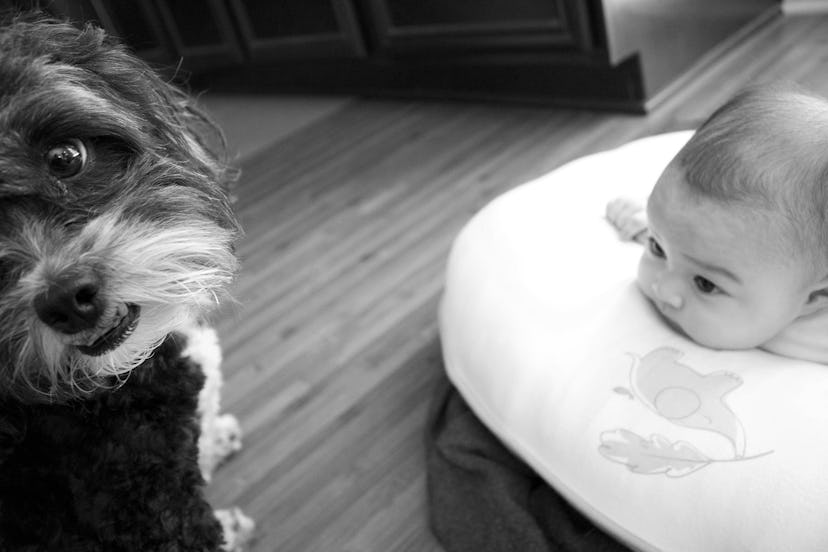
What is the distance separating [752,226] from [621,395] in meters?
0.31

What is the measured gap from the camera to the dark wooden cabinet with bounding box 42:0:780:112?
245 centimetres

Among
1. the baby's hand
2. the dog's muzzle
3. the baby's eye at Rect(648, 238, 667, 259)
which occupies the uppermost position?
the dog's muzzle

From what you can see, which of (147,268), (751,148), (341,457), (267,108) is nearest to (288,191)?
(267,108)

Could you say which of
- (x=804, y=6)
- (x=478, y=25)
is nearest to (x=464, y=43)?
(x=478, y=25)

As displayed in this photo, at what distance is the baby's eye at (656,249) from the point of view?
118cm

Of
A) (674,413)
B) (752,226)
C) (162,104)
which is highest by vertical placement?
(162,104)

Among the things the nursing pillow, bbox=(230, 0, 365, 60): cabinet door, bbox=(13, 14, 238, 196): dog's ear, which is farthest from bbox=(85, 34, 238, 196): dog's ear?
bbox=(230, 0, 365, 60): cabinet door

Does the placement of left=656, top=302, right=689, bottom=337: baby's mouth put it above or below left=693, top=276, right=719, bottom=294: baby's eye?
below

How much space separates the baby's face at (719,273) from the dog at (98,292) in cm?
69

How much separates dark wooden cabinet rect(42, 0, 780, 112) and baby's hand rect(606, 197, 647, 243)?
114 cm

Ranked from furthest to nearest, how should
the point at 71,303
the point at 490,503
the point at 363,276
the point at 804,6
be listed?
the point at 804,6, the point at 363,276, the point at 490,503, the point at 71,303

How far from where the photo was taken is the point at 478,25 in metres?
2.73

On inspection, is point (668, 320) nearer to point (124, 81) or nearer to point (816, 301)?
point (816, 301)

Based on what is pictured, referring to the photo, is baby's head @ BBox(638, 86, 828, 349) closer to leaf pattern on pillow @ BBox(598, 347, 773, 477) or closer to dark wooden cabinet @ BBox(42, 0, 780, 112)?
leaf pattern on pillow @ BBox(598, 347, 773, 477)
